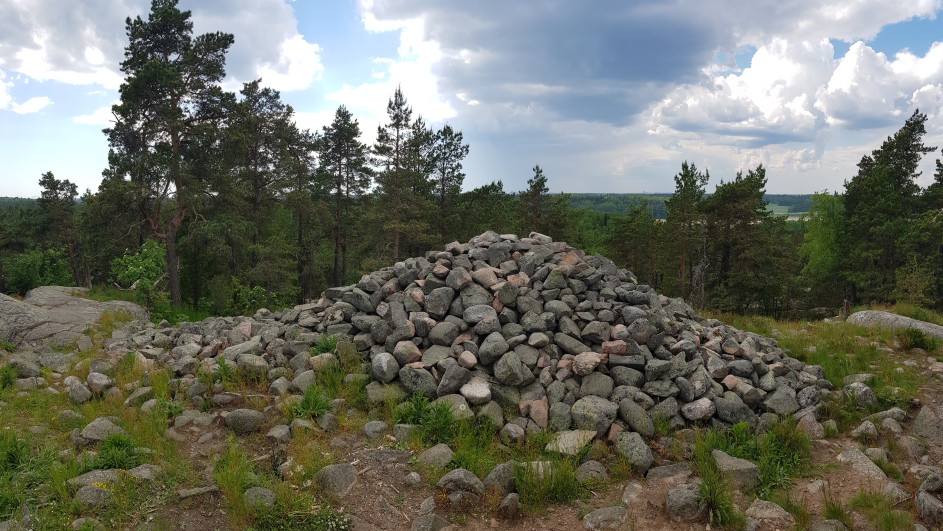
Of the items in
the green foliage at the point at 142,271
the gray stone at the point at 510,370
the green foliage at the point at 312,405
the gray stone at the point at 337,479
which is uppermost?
the green foliage at the point at 142,271

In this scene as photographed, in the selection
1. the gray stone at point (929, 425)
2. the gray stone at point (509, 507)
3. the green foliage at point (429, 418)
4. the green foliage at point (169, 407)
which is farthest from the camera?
the green foliage at point (169, 407)

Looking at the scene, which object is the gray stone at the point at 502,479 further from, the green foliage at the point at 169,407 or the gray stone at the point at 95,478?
the green foliage at the point at 169,407

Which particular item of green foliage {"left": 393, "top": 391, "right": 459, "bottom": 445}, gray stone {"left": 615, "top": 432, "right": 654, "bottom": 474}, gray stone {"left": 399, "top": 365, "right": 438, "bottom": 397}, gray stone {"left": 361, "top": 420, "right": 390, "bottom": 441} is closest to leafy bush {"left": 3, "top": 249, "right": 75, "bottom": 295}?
gray stone {"left": 399, "top": 365, "right": 438, "bottom": 397}

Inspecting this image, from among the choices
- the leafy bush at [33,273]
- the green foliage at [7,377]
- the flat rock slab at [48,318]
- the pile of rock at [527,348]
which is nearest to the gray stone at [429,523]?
the pile of rock at [527,348]

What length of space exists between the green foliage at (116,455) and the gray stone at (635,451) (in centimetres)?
632

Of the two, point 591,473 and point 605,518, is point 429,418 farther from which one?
point 605,518

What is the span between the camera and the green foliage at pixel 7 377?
845 centimetres

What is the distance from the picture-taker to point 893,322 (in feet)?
42.8

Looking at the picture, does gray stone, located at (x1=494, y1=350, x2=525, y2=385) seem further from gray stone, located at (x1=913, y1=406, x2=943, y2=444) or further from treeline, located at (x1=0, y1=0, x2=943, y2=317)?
treeline, located at (x1=0, y1=0, x2=943, y2=317)

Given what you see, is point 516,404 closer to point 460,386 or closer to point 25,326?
point 460,386

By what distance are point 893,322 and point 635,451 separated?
38.5ft

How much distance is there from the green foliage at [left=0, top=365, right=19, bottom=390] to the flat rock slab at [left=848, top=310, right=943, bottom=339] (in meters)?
19.4

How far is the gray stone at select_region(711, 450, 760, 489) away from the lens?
5.89 m

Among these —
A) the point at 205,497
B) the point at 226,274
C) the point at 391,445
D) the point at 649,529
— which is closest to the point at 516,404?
the point at 391,445
